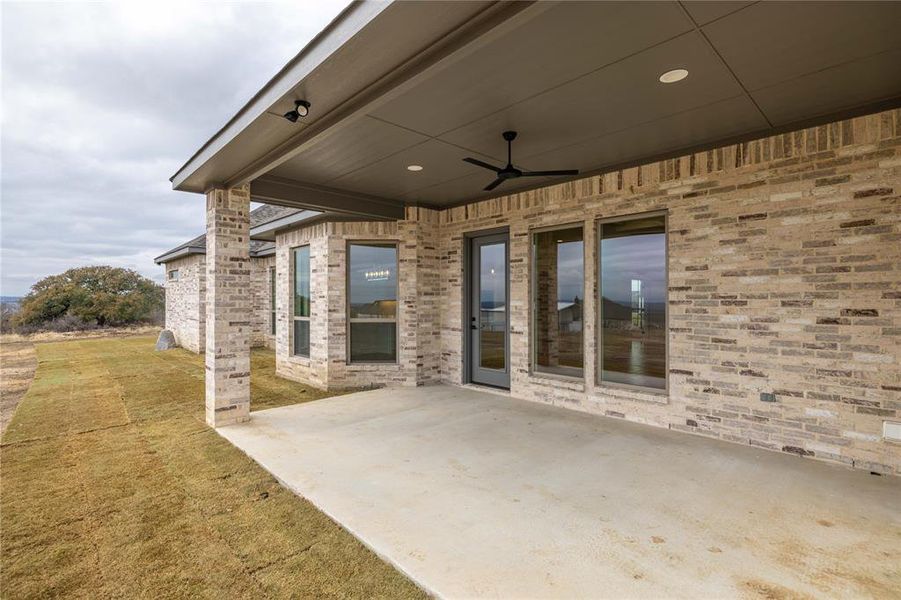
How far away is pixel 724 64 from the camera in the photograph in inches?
103

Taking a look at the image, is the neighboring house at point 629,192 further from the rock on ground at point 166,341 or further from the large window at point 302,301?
the rock on ground at point 166,341

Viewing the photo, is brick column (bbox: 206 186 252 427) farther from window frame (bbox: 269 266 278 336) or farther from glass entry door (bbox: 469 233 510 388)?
window frame (bbox: 269 266 278 336)

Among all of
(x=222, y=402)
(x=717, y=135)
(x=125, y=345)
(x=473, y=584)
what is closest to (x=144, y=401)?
(x=222, y=402)

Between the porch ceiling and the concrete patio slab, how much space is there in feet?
8.85

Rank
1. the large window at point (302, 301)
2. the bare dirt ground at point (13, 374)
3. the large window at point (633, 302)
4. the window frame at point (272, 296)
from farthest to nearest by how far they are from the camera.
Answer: the window frame at point (272, 296) → the large window at point (302, 301) → the bare dirt ground at point (13, 374) → the large window at point (633, 302)

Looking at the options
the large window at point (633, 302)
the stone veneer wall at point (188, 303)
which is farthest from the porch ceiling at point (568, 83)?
the stone veneer wall at point (188, 303)

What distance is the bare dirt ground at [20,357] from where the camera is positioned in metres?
5.91

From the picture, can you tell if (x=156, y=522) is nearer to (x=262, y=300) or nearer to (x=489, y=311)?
(x=489, y=311)

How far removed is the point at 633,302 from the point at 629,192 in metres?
1.28

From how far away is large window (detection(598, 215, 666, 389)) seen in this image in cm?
464

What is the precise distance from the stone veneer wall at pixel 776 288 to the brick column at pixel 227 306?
3.77 meters

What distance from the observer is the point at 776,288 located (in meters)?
3.77

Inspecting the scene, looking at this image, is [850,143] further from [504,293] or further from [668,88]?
[504,293]

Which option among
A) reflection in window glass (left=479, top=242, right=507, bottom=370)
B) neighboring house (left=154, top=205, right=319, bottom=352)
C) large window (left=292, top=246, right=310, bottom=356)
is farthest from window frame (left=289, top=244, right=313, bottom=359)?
neighboring house (left=154, top=205, right=319, bottom=352)
